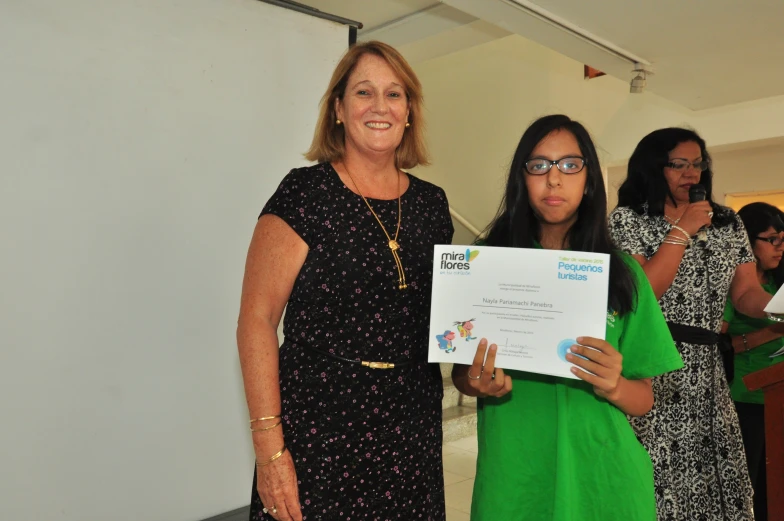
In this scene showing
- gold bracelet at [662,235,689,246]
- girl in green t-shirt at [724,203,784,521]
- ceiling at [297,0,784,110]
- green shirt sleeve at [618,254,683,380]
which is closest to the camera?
green shirt sleeve at [618,254,683,380]

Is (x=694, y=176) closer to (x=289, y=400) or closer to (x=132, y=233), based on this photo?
(x=289, y=400)

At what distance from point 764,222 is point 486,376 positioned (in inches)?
115

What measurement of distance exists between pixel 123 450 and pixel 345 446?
1664 mm

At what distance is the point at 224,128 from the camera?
3.25 metres

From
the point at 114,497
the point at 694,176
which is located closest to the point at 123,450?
the point at 114,497

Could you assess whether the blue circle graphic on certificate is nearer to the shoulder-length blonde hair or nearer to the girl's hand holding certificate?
the girl's hand holding certificate

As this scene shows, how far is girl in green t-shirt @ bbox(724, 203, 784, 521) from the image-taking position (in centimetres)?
313

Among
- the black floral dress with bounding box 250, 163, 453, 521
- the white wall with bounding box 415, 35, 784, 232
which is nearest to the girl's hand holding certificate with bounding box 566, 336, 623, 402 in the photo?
the black floral dress with bounding box 250, 163, 453, 521

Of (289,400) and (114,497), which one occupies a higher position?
(289,400)

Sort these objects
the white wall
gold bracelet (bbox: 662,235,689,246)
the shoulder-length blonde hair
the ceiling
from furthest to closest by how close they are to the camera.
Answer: the white wall → the ceiling → gold bracelet (bbox: 662,235,689,246) → the shoulder-length blonde hair

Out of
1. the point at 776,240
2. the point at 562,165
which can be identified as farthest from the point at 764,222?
the point at 562,165

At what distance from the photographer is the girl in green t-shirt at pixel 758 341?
10.3ft

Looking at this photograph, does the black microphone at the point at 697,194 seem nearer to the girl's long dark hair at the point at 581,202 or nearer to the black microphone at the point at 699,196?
the black microphone at the point at 699,196

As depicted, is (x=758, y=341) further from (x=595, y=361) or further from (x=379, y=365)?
(x=379, y=365)
